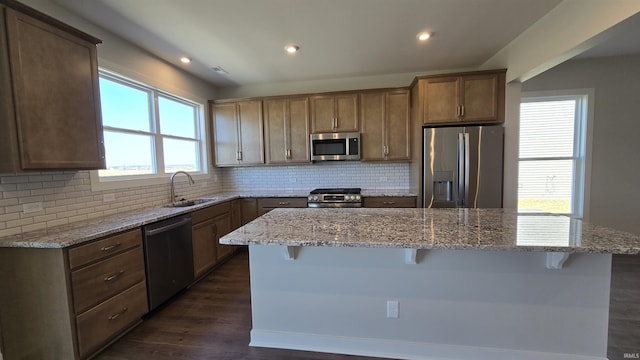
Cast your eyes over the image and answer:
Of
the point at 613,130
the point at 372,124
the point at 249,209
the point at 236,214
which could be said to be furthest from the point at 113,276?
the point at 613,130

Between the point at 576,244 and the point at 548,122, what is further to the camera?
the point at 548,122

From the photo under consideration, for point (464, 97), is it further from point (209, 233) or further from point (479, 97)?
point (209, 233)

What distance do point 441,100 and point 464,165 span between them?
881 mm

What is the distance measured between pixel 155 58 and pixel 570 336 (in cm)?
462

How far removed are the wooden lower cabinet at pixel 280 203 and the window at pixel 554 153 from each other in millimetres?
3413

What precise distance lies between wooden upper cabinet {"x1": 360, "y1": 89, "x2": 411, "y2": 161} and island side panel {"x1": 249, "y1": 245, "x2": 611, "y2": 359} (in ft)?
7.93

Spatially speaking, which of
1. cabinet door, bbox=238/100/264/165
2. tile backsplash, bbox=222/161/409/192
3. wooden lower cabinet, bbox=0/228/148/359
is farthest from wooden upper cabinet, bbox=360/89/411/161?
wooden lower cabinet, bbox=0/228/148/359

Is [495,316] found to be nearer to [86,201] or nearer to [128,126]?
[86,201]

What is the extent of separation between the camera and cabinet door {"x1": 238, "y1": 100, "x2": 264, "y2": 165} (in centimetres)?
423

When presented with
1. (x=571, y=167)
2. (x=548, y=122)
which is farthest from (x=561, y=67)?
(x=571, y=167)

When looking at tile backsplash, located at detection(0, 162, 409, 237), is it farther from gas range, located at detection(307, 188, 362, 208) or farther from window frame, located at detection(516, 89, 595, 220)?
window frame, located at detection(516, 89, 595, 220)

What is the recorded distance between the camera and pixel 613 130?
12.1ft

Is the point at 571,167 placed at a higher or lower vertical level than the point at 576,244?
higher

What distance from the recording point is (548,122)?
388 cm
